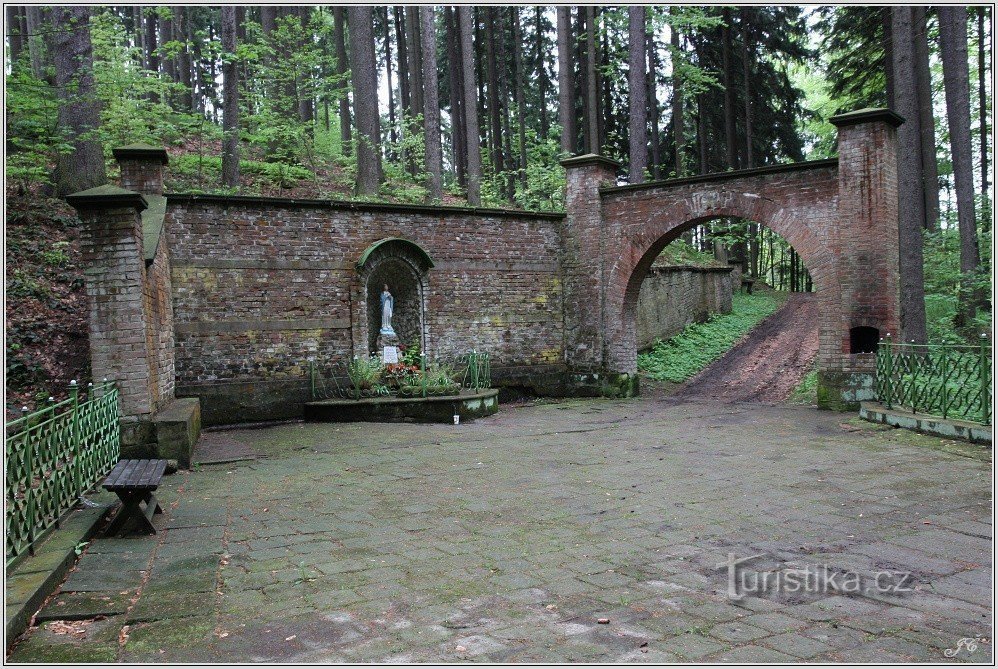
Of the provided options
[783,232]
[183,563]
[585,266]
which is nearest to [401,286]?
[585,266]

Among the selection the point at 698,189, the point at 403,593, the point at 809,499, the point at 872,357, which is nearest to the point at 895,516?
the point at 809,499

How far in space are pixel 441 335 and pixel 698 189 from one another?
5.70m

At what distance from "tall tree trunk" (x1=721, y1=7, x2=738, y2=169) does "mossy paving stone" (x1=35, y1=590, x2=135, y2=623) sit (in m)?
22.9

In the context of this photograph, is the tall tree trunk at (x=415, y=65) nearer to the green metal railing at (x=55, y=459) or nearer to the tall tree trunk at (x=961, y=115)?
the tall tree trunk at (x=961, y=115)

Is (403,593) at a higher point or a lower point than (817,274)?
lower

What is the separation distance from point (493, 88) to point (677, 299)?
34.0ft

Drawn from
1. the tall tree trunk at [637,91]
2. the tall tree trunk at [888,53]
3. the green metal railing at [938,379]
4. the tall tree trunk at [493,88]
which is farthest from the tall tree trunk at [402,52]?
the green metal railing at [938,379]

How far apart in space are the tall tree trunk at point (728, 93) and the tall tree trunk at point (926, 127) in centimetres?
641

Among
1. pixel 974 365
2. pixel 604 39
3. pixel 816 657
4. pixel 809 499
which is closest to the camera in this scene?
pixel 816 657

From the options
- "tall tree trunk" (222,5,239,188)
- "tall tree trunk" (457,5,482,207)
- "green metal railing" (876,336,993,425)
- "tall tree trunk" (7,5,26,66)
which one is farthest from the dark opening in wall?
"tall tree trunk" (7,5,26,66)

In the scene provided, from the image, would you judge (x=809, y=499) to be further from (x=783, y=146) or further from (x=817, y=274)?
(x=783, y=146)

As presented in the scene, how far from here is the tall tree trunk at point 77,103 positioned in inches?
468

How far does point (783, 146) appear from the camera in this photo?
88.5ft

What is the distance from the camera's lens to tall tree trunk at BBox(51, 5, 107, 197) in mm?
11875
